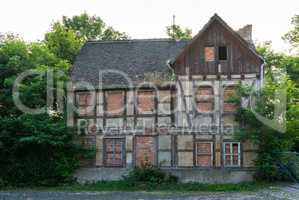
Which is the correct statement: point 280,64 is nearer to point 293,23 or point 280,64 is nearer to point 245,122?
point 293,23

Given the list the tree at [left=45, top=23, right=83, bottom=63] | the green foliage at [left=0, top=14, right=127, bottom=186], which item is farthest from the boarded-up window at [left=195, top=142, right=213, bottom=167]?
the tree at [left=45, top=23, right=83, bottom=63]

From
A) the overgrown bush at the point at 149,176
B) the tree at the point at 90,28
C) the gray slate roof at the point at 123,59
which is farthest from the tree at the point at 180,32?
the overgrown bush at the point at 149,176

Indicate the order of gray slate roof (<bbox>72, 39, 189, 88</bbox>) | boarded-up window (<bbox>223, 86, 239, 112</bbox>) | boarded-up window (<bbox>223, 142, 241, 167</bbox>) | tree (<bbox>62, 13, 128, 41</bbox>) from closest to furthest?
1. boarded-up window (<bbox>223, 142, 241, 167</bbox>)
2. boarded-up window (<bbox>223, 86, 239, 112</bbox>)
3. gray slate roof (<bbox>72, 39, 189, 88</bbox>)
4. tree (<bbox>62, 13, 128, 41</bbox>)

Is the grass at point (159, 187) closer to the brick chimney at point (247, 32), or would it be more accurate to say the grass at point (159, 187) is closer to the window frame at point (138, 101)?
the window frame at point (138, 101)

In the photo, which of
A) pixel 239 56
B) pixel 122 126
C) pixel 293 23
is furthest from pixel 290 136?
pixel 293 23

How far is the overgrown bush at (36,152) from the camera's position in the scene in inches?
933

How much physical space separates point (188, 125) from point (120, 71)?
16.7ft

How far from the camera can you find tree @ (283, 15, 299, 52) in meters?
40.8

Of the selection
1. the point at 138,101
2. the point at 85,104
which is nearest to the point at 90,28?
the point at 85,104

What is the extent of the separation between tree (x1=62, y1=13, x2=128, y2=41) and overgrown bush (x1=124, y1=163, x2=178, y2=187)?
26.3 meters

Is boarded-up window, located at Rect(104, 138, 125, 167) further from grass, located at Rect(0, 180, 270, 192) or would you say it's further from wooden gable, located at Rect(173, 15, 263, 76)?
wooden gable, located at Rect(173, 15, 263, 76)

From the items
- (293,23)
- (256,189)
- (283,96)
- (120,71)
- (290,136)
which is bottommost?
(256,189)

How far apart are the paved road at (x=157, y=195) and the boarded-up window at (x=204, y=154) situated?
Result: 10.1 ft

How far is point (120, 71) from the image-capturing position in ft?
85.9
